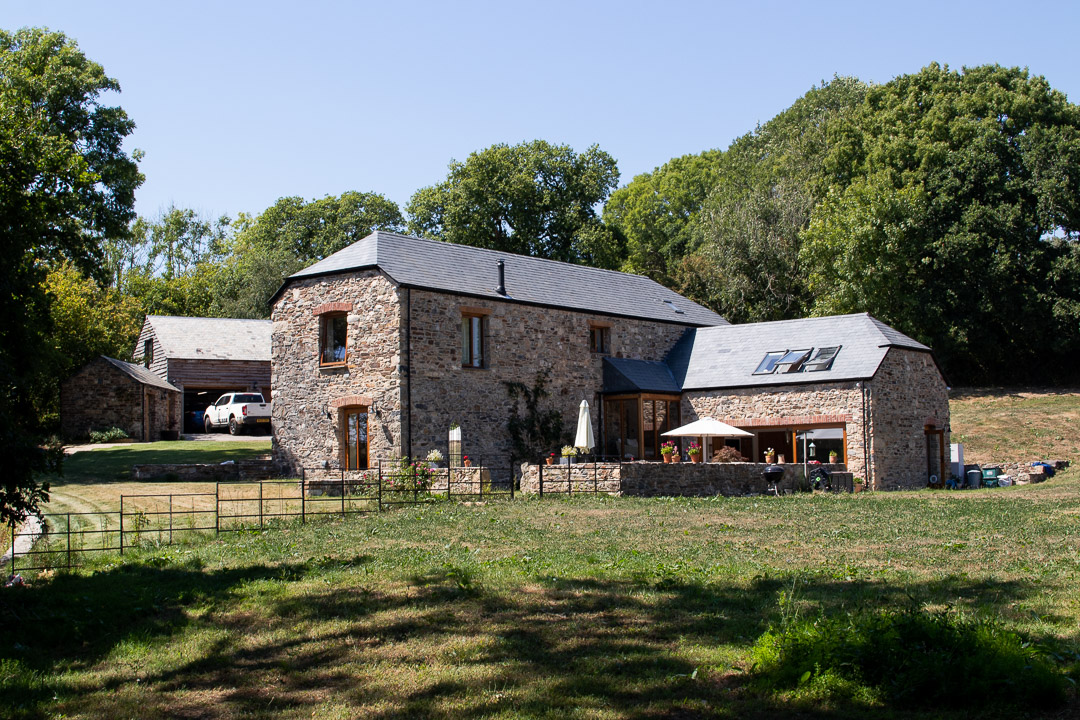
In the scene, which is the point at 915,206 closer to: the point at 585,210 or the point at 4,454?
the point at 585,210

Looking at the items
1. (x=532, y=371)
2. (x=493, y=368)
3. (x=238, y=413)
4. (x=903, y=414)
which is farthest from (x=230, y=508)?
(x=238, y=413)

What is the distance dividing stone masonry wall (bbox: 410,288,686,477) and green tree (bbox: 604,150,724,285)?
2864 centimetres

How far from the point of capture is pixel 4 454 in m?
9.24

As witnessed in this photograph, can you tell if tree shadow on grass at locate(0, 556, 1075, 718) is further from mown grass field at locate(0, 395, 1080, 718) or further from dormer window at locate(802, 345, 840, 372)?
dormer window at locate(802, 345, 840, 372)

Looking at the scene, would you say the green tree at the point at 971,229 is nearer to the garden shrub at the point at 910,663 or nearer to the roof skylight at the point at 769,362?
the roof skylight at the point at 769,362

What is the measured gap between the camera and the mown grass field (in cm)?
695

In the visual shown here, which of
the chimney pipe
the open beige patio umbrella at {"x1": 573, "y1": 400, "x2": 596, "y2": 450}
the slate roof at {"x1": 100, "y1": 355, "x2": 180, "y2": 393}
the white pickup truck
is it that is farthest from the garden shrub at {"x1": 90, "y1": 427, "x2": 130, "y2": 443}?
the open beige patio umbrella at {"x1": 573, "y1": 400, "x2": 596, "y2": 450}

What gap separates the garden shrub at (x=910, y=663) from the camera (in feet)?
20.4

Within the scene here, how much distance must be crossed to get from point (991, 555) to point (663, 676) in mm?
6396

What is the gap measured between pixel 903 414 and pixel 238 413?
84.7 feet

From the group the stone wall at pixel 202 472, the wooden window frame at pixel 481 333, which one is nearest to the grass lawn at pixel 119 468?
the stone wall at pixel 202 472

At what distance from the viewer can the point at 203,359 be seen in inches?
1677

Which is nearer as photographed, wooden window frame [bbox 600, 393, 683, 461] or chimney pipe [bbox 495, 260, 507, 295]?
chimney pipe [bbox 495, 260, 507, 295]

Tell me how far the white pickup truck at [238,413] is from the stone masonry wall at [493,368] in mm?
15828
